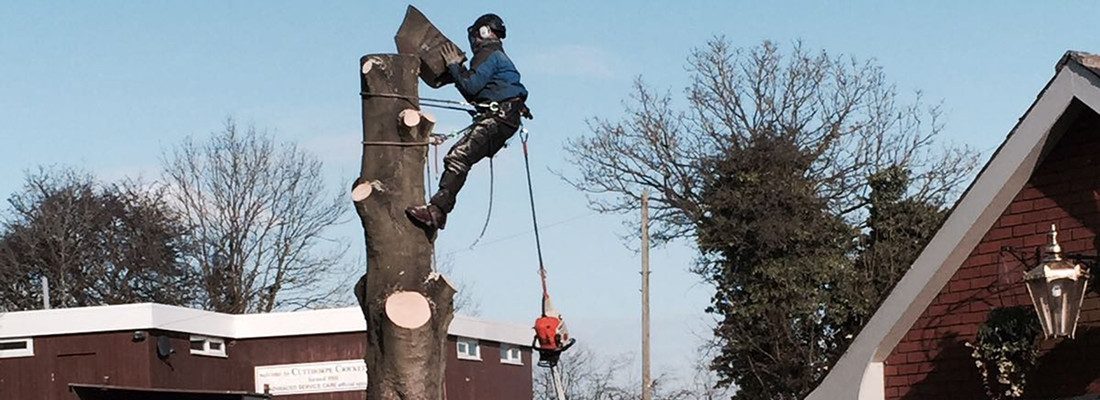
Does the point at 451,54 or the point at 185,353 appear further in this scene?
the point at 185,353

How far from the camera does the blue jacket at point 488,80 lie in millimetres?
8508

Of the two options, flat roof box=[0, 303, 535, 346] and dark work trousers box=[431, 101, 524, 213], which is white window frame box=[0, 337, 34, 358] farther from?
dark work trousers box=[431, 101, 524, 213]

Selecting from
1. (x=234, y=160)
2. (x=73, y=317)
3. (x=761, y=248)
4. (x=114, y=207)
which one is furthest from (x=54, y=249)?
(x=761, y=248)

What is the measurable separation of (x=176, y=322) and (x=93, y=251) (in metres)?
22.9

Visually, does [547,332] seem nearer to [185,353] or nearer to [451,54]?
[451,54]

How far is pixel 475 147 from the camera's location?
8.43 metres

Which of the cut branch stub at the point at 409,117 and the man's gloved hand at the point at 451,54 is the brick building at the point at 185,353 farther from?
the cut branch stub at the point at 409,117

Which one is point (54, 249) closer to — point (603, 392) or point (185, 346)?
point (603, 392)

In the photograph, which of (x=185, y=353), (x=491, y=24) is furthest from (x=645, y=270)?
(x=491, y=24)

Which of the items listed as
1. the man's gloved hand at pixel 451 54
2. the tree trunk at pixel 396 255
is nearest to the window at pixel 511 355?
the man's gloved hand at pixel 451 54

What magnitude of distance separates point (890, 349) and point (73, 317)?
58.8 ft

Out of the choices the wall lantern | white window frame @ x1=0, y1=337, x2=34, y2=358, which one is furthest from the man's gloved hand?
white window frame @ x1=0, y1=337, x2=34, y2=358

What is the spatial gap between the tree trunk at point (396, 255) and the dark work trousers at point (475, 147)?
6.5 inches

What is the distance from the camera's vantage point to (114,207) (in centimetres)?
4916
